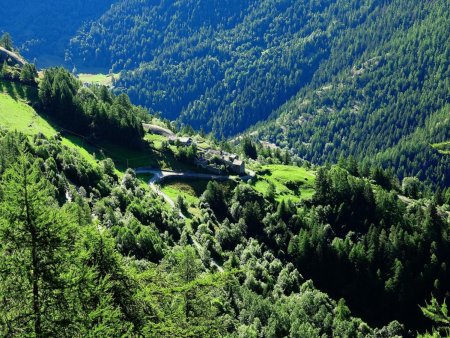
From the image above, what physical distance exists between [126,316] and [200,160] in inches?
5095

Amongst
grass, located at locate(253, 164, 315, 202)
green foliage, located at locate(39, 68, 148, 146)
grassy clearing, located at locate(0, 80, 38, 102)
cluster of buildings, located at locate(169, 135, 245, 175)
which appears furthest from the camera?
grassy clearing, located at locate(0, 80, 38, 102)

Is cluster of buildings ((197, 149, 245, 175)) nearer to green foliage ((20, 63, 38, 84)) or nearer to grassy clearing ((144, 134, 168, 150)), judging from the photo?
grassy clearing ((144, 134, 168, 150))

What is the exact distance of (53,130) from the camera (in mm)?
148250

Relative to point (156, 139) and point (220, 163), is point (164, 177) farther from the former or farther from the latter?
point (156, 139)

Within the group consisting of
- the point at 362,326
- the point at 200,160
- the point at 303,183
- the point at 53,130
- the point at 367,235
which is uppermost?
the point at 53,130

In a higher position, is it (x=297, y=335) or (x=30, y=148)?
(x=30, y=148)

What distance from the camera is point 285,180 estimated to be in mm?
158125

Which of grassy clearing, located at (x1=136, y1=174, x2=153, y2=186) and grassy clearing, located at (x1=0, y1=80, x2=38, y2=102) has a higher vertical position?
grassy clearing, located at (x1=0, y1=80, x2=38, y2=102)

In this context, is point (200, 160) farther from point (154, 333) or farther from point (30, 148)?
point (154, 333)

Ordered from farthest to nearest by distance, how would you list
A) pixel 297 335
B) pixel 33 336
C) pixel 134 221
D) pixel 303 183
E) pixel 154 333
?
pixel 303 183, pixel 134 221, pixel 297 335, pixel 154 333, pixel 33 336

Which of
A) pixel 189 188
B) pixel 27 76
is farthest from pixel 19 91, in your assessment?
pixel 189 188

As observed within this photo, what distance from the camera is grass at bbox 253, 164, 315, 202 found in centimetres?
14950

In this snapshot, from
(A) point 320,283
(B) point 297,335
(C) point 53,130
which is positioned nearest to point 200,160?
(C) point 53,130

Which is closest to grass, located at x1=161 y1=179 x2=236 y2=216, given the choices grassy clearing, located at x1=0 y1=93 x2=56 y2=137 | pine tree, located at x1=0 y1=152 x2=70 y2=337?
grassy clearing, located at x1=0 y1=93 x2=56 y2=137
